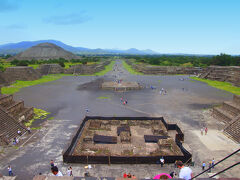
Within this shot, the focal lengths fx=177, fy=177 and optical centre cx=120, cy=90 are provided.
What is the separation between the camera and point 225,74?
223ft

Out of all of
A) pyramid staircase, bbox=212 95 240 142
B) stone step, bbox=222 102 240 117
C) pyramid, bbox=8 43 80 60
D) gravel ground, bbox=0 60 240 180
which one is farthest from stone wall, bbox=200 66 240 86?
pyramid, bbox=8 43 80 60

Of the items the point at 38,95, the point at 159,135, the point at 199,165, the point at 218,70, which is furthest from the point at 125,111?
the point at 218,70

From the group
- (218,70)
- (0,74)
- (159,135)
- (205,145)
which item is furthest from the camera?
(218,70)

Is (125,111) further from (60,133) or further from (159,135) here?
(60,133)

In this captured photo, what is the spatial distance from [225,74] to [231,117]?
4958 cm

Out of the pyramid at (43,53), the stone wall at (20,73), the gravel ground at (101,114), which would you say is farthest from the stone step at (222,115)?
the pyramid at (43,53)

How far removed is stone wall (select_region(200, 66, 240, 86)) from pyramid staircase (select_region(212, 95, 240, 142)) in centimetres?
3508

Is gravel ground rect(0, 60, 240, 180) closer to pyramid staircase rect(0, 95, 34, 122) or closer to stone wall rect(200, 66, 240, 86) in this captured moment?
pyramid staircase rect(0, 95, 34, 122)

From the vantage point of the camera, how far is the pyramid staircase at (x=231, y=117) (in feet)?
73.6

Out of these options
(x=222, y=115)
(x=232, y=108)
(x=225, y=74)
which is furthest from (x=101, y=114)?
(x=225, y=74)

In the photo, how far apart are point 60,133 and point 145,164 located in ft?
39.4

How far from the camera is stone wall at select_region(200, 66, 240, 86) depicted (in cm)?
6121

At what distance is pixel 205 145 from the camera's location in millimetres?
20078

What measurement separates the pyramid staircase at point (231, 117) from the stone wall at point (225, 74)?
115 feet
